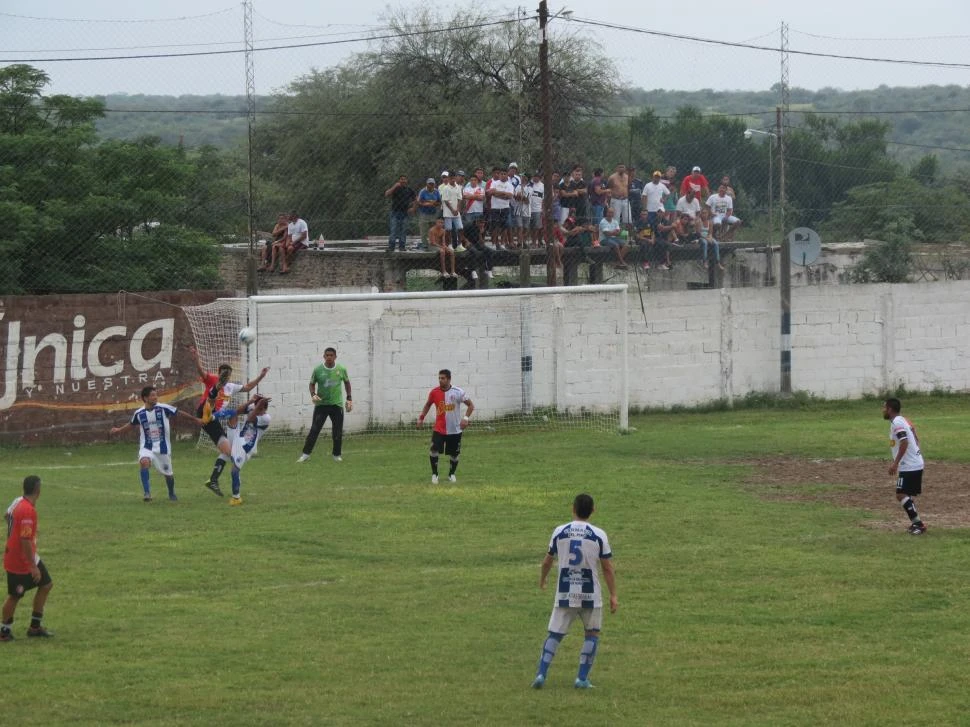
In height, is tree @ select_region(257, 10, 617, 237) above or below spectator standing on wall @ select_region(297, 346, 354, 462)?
above

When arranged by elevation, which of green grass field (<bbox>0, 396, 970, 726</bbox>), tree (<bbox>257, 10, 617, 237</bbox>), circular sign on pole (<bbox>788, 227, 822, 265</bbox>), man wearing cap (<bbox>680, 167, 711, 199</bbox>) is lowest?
green grass field (<bbox>0, 396, 970, 726</bbox>)

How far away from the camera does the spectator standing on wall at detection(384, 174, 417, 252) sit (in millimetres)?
35000

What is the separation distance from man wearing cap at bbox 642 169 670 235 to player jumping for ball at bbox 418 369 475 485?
12944mm

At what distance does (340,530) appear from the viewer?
65.2 ft

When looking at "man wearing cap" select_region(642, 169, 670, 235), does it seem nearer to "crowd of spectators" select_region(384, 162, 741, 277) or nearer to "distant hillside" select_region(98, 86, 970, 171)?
"crowd of spectators" select_region(384, 162, 741, 277)

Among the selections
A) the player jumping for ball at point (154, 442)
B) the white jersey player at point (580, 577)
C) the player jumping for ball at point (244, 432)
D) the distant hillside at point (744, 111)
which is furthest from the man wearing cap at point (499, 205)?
the white jersey player at point (580, 577)

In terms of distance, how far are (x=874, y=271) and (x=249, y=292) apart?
20039 mm

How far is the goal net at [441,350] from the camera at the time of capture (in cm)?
3036

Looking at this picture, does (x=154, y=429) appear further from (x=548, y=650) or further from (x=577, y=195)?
(x=577, y=195)

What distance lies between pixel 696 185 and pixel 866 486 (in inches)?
576

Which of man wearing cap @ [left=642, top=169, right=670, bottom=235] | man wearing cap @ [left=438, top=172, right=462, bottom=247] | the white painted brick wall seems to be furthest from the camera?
man wearing cap @ [left=642, top=169, right=670, bottom=235]

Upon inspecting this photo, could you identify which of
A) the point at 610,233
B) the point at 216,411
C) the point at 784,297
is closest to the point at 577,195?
the point at 610,233

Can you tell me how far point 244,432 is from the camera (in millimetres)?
22391

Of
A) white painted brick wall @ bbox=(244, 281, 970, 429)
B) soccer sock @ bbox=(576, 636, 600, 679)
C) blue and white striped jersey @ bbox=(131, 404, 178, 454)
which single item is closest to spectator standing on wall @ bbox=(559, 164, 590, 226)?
white painted brick wall @ bbox=(244, 281, 970, 429)
